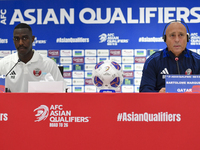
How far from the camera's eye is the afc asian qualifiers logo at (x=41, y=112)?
1166 mm

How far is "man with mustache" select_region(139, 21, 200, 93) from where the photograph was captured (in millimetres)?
2006

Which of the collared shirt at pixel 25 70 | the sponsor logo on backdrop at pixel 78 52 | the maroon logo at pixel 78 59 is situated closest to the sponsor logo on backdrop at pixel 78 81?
the maroon logo at pixel 78 59

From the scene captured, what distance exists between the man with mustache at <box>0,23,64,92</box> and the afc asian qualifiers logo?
114cm

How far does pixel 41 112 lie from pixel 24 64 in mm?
1386

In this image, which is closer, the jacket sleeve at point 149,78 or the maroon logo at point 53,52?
the jacket sleeve at point 149,78

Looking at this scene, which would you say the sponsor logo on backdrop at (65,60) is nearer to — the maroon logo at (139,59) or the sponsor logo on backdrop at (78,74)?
the sponsor logo on backdrop at (78,74)

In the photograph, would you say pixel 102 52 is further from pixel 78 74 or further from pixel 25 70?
pixel 25 70

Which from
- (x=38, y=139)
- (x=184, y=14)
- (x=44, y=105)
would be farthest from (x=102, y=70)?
(x=184, y=14)

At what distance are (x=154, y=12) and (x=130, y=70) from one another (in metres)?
1.08

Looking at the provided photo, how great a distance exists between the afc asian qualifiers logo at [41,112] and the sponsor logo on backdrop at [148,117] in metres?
0.34

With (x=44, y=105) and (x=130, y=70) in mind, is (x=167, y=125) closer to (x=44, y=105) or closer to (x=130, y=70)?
(x=44, y=105)

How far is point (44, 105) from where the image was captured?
3.85 feet

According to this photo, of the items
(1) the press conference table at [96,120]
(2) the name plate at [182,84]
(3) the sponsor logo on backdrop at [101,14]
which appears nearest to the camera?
(1) the press conference table at [96,120]

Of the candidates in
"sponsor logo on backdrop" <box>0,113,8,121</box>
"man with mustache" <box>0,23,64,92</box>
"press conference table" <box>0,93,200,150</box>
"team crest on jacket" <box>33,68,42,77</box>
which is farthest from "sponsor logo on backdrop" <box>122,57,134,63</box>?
"sponsor logo on backdrop" <box>0,113,8,121</box>
